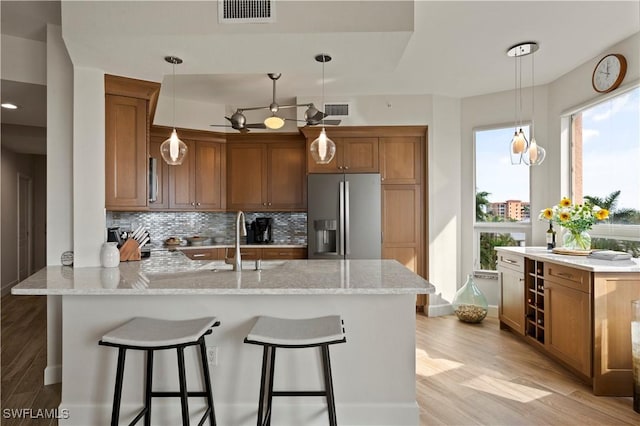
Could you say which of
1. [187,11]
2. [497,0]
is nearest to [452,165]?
[497,0]

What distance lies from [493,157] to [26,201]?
8.31 meters

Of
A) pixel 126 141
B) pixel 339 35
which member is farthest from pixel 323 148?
pixel 126 141

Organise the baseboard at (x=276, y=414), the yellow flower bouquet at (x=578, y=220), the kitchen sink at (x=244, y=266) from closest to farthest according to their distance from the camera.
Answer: the baseboard at (x=276, y=414) → the kitchen sink at (x=244, y=266) → the yellow flower bouquet at (x=578, y=220)

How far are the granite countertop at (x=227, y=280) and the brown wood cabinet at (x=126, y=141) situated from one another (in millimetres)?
578

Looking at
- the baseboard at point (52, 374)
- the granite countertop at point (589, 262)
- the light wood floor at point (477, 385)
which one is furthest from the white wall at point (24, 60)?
the granite countertop at point (589, 262)

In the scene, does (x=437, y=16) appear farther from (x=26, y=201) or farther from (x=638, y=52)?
(x=26, y=201)

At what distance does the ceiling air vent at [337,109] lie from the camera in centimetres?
477

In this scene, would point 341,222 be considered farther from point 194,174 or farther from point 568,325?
point 568,325

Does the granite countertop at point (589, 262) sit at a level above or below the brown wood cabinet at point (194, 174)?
below

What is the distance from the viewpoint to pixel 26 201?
7273mm

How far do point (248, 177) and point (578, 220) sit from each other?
3.78 meters

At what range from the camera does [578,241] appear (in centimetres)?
329

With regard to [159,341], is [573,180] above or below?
above

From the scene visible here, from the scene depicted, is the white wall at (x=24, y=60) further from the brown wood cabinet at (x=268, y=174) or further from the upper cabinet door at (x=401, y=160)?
the upper cabinet door at (x=401, y=160)
